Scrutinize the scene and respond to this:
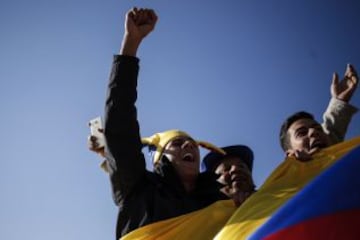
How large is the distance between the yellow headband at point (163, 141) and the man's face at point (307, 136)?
0.55 m

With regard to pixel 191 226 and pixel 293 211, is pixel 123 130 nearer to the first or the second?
pixel 191 226

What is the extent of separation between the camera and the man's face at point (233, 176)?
3037 mm

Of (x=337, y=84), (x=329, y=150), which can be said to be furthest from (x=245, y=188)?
(x=337, y=84)

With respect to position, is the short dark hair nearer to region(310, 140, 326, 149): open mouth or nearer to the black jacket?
region(310, 140, 326, 149): open mouth

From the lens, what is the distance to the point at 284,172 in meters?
2.65

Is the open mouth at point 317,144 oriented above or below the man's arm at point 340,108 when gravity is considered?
below

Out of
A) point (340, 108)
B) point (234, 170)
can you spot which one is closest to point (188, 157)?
point (234, 170)

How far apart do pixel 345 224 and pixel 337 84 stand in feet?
8.54

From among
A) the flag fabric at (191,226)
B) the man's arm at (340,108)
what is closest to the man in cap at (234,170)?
the flag fabric at (191,226)

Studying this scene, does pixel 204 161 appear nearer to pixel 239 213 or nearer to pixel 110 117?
pixel 110 117

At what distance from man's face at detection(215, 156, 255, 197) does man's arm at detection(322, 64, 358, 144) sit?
810 mm

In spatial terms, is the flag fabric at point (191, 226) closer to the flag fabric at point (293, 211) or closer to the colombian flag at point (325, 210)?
the flag fabric at point (293, 211)

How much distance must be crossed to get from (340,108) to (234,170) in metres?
1.24

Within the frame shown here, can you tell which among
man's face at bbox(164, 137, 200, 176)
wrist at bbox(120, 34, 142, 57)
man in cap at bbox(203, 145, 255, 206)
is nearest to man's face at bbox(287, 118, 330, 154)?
man in cap at bbox(203, 145, 255, 206)
